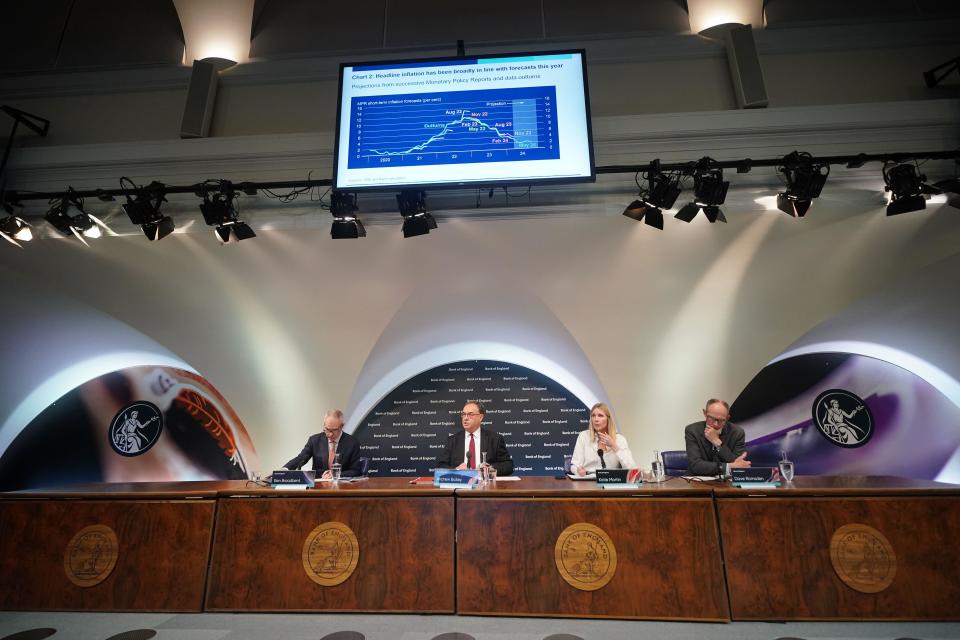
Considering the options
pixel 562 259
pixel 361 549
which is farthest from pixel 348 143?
pixel 361 549

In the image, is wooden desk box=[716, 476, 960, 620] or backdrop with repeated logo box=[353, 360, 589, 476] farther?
backdrop with repeated logo box=[353, 360, 589, 476]

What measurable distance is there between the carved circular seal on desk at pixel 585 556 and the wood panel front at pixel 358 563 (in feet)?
1.92

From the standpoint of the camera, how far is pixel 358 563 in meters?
2.49

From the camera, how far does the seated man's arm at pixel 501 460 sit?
3.59 meters

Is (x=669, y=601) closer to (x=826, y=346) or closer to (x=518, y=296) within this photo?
(x=518, y=296)

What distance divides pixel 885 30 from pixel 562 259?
3293 mm

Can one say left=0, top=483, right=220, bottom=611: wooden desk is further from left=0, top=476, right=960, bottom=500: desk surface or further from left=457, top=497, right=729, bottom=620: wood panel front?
left=457, top=497, right=729, bottom=620: wood panel front

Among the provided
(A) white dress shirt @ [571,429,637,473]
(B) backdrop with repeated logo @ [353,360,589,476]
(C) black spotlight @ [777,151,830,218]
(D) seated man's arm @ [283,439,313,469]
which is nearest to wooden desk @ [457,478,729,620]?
(A) white dress shirt @ [571,429,637,473]

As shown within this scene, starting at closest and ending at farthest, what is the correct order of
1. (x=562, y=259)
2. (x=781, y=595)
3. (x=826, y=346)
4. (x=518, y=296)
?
1. (x=781, y=595)
2. (x=562, y=259)
3. (x=518, y=296)
4. (x=826, y=346)

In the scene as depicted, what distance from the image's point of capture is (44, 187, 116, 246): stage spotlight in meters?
3.80

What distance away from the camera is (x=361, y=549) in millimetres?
2504

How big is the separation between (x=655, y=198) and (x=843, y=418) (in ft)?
12.3

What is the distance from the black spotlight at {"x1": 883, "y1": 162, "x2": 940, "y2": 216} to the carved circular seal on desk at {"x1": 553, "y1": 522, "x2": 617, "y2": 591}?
3189 millimetres

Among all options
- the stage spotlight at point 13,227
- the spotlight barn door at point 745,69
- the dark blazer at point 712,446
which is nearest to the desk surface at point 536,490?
the dark blazer at point 712,446
